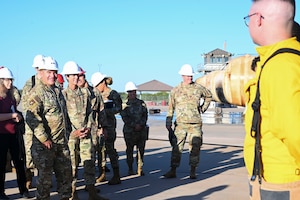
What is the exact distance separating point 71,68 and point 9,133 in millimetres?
1413

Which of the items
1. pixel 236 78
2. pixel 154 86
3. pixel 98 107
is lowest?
pixel 98 107

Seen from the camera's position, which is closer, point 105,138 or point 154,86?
point 105,138

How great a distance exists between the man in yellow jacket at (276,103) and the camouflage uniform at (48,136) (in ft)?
10.9

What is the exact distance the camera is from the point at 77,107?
20.1 feet

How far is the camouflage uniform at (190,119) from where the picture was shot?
7945 mm

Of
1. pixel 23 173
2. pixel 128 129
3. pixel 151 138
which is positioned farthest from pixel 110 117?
pixel 151 138

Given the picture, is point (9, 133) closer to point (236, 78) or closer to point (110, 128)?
point (110, 128)

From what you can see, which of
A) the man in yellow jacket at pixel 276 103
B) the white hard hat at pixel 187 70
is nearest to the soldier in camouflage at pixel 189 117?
the white hard hat at pixel 187 70

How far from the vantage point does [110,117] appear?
7.76 meters

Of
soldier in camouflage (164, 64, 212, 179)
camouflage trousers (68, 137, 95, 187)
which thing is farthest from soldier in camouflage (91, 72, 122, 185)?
camouflage trousers (68, 137, 95, 187)

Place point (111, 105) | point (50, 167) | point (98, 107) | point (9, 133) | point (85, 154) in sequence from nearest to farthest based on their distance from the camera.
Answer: point (50, 167), point (85, 154), point (9, 133), point (98, 107), point (111, 105)

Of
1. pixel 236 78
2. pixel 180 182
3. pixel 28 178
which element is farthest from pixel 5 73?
pixel 236 78

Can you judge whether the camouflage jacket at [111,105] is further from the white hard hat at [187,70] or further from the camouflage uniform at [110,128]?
the white hard hat at [187,70]

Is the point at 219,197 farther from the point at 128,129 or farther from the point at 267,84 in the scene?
the point at 267,84
